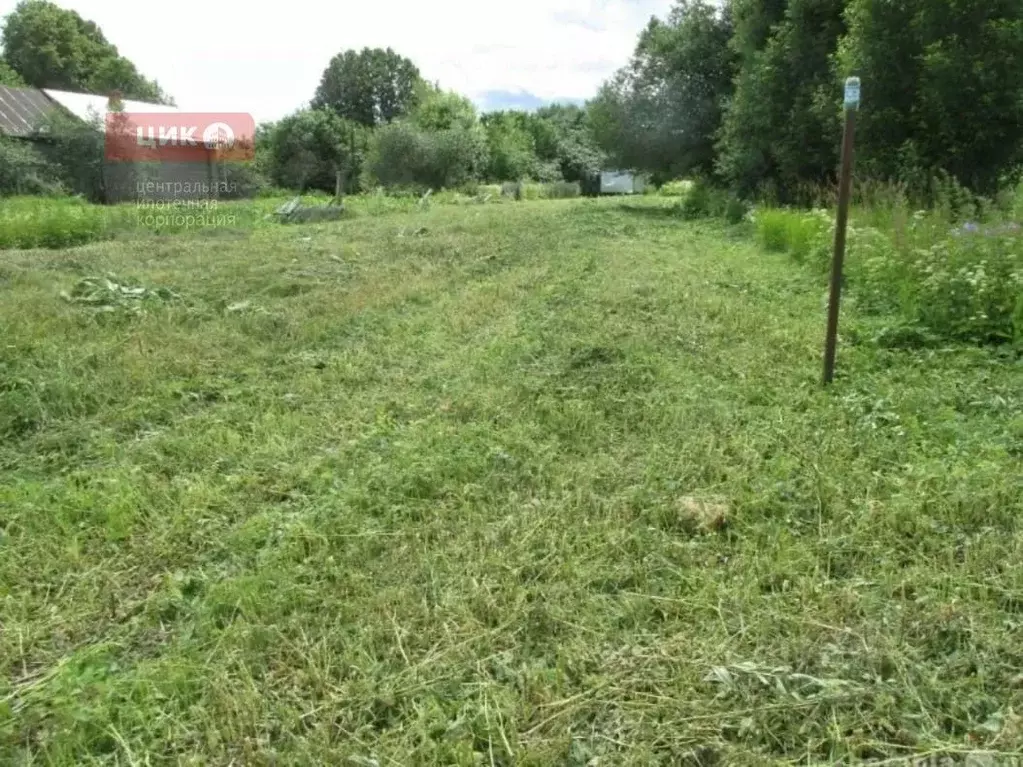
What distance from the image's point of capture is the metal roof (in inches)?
746

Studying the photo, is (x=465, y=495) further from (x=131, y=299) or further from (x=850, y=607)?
(x=131, y=299)

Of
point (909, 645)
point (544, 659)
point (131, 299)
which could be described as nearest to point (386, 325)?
point (131, 299)

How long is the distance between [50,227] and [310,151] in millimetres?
16450

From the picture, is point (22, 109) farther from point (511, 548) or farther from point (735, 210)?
point (511, 548)

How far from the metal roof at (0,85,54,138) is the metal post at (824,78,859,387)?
21.4m

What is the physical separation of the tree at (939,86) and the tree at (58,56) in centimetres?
3410

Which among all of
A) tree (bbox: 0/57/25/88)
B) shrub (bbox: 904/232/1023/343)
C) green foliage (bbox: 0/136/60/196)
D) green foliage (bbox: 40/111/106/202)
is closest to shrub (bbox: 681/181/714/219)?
shrub (bbox: 904/232/1023/343)

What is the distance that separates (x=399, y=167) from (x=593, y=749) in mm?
25057

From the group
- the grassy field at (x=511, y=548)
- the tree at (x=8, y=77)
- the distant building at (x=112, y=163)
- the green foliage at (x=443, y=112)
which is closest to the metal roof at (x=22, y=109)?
the distant building at (x=112, y=163)

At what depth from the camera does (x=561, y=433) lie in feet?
10.8

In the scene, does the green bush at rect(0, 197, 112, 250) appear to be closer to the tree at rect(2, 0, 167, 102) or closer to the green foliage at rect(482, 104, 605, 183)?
the green foliage at rect(482, 104, 605, 183)

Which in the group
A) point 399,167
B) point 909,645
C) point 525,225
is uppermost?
point 399,167

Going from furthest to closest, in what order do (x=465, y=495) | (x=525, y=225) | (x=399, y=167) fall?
1. (x=399, y=167)
2. (x=525, y=225)
3. (x=465, y=495)

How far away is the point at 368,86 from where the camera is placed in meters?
42.2
